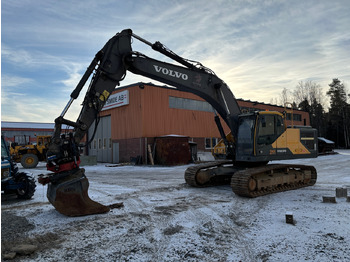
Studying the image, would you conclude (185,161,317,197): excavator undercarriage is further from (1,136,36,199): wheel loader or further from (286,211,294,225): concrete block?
(1,136,36,199): wheel loader

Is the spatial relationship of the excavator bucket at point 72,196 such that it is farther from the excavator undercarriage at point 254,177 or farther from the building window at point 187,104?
the building window at point 187,104

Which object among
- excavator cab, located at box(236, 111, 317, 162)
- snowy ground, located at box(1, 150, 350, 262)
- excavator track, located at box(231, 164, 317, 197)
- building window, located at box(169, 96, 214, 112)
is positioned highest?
building window, located at box(169, 96, 214, 112)

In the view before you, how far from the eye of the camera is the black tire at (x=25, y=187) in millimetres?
9477

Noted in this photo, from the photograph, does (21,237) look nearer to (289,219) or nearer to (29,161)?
(289,219)

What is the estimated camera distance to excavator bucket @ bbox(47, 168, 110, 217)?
6867mm

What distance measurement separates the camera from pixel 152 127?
85.3 feet

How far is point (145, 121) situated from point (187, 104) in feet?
18.9

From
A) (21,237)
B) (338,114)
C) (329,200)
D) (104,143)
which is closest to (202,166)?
(329,200)

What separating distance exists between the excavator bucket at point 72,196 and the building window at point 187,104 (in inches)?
827

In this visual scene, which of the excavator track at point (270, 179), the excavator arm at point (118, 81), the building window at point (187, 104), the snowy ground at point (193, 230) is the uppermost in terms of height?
the building window at point (187, 104)

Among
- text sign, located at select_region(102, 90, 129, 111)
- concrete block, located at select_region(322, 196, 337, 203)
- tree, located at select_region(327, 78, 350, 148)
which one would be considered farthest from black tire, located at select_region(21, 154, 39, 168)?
tree, located at select_region(327, 78, 350, 148)

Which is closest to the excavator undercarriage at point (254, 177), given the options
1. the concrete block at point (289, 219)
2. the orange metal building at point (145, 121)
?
the concrete block at point (289, 219)

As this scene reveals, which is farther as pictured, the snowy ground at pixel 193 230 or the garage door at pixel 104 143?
the garage door at pixel 104 143

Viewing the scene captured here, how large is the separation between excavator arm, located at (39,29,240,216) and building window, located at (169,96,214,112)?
17.5m
